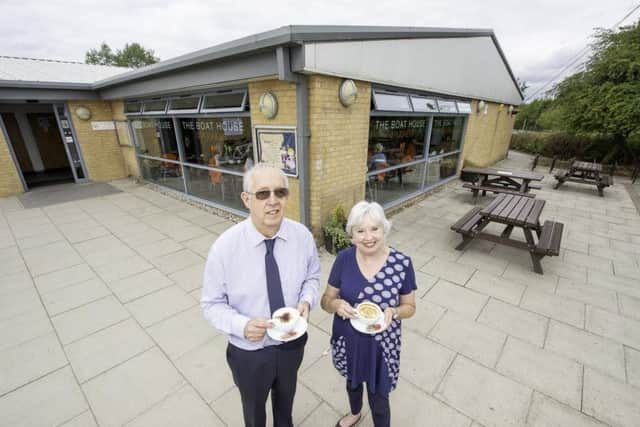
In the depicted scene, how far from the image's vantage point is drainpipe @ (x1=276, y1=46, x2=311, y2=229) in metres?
3.38

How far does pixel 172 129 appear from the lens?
6.93 m

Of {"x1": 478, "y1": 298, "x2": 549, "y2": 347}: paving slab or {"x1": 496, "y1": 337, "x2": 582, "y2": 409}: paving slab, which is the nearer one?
{"x1": 496, "y1": 337, "x2": 582, "y2": 409}: paving slab

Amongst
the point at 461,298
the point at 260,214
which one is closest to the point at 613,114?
the point at 461,298

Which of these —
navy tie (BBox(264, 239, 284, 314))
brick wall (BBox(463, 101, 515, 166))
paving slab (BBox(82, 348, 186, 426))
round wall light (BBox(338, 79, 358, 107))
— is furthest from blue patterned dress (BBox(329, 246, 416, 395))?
brick wall (BBox(463, 101, 515, 166))

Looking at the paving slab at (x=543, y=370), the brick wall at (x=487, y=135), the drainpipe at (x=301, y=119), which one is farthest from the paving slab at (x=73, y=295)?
the brick wall at (x=487, y=135)

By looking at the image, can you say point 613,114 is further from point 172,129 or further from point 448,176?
point 172,129

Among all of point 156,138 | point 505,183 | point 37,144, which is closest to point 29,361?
point 156,138

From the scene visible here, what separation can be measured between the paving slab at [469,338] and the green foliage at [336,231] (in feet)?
5.47

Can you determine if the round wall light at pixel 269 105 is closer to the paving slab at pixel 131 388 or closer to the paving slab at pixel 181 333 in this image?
the paving slab at pixel 181 333

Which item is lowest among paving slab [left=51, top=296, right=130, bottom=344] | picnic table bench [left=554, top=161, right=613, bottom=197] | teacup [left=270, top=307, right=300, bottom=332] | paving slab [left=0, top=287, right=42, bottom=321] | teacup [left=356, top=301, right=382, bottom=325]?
paving slab [left=51, top=296, right=130, bottom=344]

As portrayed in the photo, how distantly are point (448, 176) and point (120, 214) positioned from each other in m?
9.38

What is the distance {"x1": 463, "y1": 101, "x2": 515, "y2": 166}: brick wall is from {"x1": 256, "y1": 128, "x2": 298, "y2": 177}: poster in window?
7.37m

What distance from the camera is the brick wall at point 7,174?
291 inches

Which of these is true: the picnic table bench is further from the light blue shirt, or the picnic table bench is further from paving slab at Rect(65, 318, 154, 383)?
paving slab at Rect(65, 318, 154, 383)
